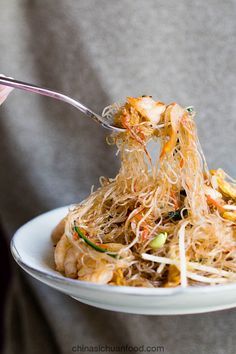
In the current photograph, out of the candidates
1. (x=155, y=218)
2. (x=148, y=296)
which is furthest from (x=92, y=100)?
(x=148, y=296)

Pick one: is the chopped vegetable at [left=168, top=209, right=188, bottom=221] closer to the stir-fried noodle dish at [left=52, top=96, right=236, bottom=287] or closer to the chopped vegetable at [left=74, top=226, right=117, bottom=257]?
the stir-fried noodle dish at [left=52, top=96, right=236, bottom=287]

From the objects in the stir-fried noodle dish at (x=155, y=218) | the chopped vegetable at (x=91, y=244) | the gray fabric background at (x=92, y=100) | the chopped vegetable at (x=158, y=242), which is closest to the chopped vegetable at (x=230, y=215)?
the stir-fried noodle dish at (x=155, y=218)

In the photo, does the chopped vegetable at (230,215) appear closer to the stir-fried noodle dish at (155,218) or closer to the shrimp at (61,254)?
A: the stir-fried noodle dish at (155,218)

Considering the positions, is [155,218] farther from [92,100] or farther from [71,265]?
[92,100]

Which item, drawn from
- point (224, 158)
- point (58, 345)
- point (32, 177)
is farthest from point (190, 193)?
point (58, 345)

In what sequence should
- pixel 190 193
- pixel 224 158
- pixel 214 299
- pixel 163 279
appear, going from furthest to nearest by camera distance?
pixel 224 158, pixel 190 193, pixel 163 279, pixel 214 299

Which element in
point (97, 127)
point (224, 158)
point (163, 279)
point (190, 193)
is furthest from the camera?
point (97, 127)

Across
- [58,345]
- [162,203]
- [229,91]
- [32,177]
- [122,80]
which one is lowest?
[58,345]

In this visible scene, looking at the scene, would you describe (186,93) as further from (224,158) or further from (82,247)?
(82,247)
